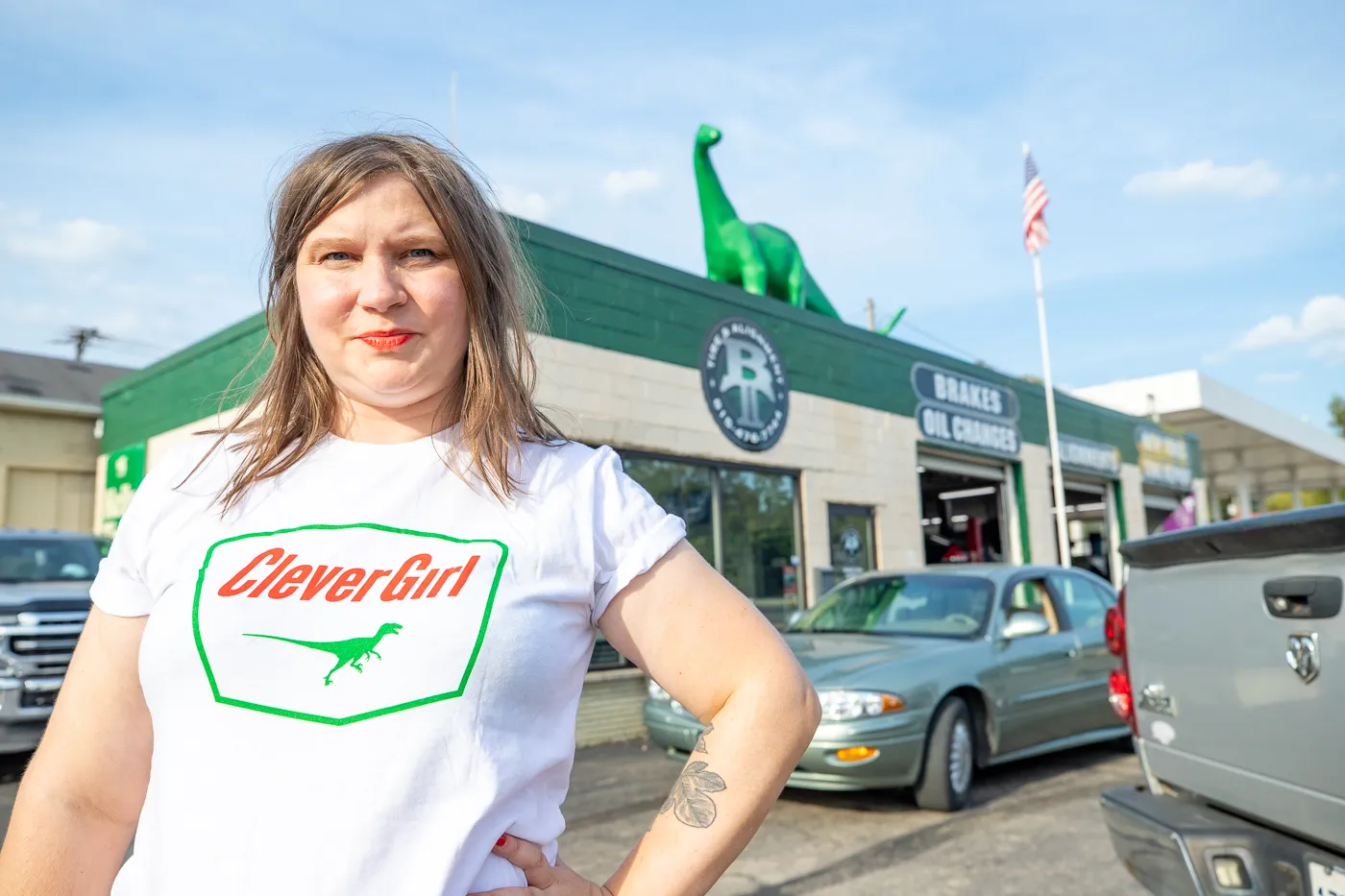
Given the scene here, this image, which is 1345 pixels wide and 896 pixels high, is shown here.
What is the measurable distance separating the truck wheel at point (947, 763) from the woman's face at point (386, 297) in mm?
5474

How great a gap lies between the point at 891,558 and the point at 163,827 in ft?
41.6

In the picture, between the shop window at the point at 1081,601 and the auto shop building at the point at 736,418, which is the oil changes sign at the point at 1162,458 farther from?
the shop window at the point at 1081,601

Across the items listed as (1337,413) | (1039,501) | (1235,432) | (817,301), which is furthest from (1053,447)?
(1337,413)

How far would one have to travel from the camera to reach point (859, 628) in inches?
292

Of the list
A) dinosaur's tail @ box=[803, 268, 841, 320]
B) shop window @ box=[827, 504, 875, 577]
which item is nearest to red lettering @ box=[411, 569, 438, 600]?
shop window @ box=[827, 504, 875, 577]

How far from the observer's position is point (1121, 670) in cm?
433

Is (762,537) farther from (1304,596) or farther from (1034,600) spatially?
(1304,596)

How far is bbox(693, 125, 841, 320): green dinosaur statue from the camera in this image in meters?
12.8

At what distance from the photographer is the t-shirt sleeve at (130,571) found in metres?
1.36

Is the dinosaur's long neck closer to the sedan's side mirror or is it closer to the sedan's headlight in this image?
the sedan's side mirror

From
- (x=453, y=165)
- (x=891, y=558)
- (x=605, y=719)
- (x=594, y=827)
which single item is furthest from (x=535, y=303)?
(x=891, y=558)

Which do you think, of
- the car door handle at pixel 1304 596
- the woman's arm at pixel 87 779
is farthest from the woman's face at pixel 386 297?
the car door handle at pixel 1304 596

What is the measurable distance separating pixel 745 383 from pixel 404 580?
1039cm

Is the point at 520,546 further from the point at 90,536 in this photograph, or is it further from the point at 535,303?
the point at 90,536
